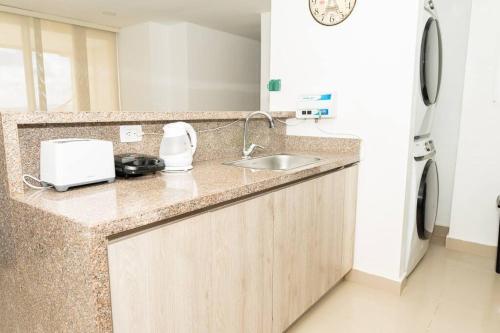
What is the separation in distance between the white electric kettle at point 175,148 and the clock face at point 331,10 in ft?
4.04

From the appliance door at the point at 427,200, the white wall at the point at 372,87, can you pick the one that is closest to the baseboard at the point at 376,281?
the white wall at the point at 372,87

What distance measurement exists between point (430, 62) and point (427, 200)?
88 centimetres

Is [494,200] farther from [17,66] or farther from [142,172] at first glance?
[17,66]

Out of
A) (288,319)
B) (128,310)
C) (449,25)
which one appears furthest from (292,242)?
(449,25)

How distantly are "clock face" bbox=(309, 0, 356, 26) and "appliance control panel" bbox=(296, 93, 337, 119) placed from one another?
1.47 ft

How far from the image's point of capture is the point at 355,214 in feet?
7.05

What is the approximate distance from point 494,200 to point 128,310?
104 inches

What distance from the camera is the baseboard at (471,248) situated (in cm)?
253

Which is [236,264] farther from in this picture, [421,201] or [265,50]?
[265,50]

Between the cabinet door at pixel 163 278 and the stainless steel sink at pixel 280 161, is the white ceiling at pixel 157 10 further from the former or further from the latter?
the cabinet door at pixel 163 278

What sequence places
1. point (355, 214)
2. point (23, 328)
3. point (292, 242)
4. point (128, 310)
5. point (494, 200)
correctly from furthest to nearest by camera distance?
point (494, 200) < point (355, 214) < point (292, 242) < point (23, 328) < point (128, 310)

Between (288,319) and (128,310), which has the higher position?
(128,310)

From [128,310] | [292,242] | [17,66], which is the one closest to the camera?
[128,310]

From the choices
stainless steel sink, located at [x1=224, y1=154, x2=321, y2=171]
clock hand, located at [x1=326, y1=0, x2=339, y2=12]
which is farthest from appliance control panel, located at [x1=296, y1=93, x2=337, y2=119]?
clock hand, located at [x1=326, y1=0, x2=339, y2=12]
